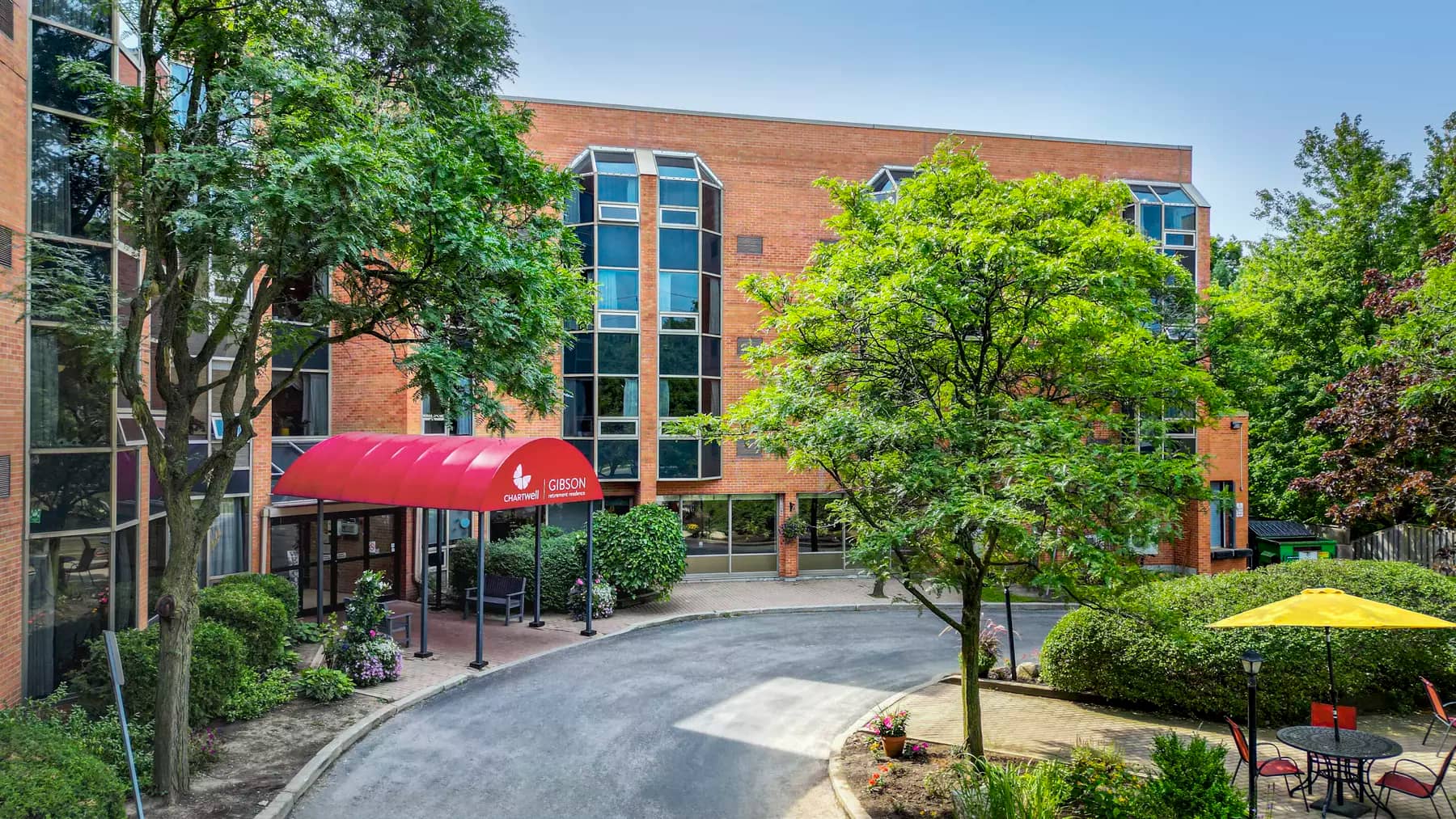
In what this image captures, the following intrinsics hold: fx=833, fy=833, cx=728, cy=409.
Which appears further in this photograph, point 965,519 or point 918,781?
point 918,781

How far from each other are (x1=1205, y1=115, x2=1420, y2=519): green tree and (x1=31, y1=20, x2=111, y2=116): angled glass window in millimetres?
28041

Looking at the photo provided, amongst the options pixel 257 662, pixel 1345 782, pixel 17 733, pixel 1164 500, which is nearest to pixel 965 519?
pixel 1164 500

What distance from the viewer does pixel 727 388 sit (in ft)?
84.9

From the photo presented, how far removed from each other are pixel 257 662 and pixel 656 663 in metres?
6.59

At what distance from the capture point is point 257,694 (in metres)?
11.9

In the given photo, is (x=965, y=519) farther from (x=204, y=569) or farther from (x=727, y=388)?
(x=727, y=388)

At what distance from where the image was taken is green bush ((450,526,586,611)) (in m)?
19.5

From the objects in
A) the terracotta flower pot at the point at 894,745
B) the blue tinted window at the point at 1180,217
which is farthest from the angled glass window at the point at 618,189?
the terracotta flower pot at the point at 894,745

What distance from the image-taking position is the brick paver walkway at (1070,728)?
10.7 m

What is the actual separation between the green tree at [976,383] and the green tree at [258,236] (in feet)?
11.3

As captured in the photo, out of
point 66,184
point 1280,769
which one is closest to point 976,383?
point 1280,769

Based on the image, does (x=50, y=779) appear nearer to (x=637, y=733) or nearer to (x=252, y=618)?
(x=252, y=618)

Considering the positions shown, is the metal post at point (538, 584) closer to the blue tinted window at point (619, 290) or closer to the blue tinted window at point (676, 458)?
the blue tinted window at point (676, 458)

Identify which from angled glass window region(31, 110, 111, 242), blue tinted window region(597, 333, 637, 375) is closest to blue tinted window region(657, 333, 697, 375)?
blue tinted window region(597, 333, 637, 375)
